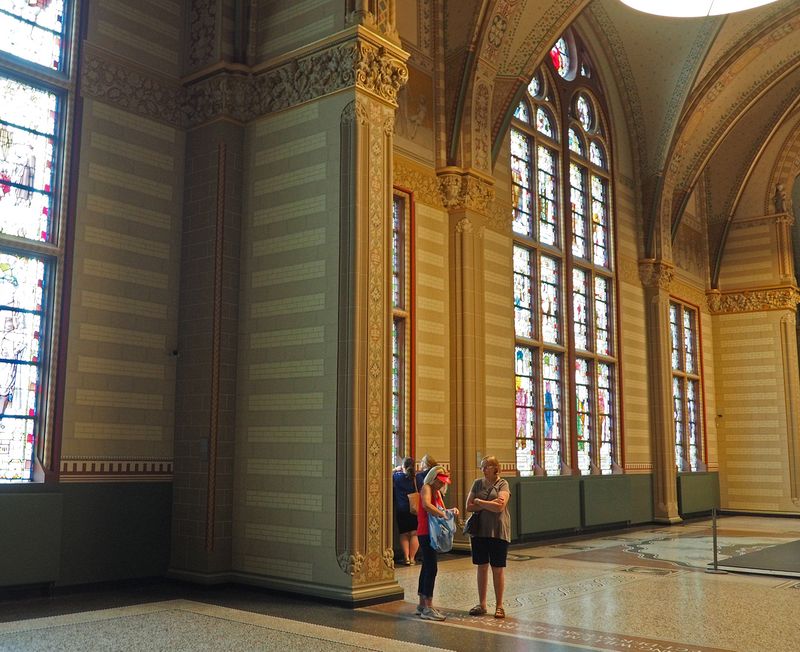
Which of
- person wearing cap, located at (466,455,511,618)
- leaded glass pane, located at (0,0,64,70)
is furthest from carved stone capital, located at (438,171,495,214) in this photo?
person wearing cap, located at (466,455,511,618)

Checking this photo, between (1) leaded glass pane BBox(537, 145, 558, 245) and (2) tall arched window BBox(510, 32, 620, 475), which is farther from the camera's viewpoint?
(1) leaded glass pane BBox(537, 145, 558, 245)

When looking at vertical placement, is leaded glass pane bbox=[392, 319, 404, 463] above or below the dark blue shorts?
above

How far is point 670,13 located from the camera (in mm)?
16188

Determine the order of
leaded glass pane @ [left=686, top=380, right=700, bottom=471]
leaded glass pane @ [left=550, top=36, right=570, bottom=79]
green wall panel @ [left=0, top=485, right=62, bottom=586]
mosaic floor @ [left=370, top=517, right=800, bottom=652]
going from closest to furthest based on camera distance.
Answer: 1. mosaic floor @ [left=370, top=517, right=800, bottom=652]
2. green wall panel @ [left=0, top=485, right=62, bottom=586]
3. leaded glass pane @ [left=550, top=36, right=570, bottom=79]
4. leaded glass pane @ [left=686, top=380, right=700, bottom=471]

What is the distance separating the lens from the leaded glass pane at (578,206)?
19859 millimetres

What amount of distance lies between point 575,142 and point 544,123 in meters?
1.50

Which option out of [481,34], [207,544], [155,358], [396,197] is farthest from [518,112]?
[207,544]

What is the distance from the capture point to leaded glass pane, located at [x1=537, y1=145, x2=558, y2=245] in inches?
736

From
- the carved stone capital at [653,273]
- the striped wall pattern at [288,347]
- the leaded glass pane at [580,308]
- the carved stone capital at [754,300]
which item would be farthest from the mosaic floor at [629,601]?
the carved stone capital at [754,300]

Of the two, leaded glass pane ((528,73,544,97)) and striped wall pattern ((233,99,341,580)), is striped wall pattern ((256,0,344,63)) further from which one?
leaded glass pane ((528,73,544,97))

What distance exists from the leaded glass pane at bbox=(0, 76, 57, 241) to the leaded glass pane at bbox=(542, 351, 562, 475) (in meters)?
10.6

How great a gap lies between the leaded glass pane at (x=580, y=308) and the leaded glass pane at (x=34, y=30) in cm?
1190

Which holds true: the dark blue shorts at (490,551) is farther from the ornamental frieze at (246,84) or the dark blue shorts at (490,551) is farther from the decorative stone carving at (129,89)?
the decorative stone carving at (129,89)

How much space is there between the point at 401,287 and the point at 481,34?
4.76m
